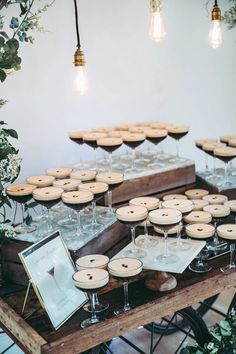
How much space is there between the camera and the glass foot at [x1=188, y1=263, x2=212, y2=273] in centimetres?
Result: 260

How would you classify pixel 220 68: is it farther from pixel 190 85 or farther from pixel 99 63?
pixel 99 63

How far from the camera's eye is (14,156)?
8.55ft

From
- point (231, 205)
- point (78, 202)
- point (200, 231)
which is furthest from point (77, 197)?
point (231, 205)

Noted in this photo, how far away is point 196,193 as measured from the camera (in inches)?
129

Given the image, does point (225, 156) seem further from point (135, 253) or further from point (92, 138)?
point (135, 253)

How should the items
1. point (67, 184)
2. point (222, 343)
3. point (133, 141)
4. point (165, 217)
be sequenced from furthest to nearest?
point (133, 141) < point (67, 184) < point (222, 343) < point (165, 217)

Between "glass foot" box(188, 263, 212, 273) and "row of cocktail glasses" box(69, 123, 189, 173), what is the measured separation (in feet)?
3.07

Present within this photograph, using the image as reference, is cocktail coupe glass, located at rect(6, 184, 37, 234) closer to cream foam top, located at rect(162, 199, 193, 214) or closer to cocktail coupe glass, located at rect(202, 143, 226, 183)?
cream foam top, located at rect(162, 199, 193, 214)

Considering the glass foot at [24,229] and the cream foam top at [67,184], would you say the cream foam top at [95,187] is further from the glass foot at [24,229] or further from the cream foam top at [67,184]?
the glass foot at [24,229]

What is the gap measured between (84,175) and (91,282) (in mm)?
1066

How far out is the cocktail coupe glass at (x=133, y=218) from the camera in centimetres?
252

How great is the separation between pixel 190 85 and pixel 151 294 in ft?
9.56

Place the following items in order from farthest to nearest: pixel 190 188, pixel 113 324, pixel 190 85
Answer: pixel 190 85, pixel 190 188, pixel 113 324

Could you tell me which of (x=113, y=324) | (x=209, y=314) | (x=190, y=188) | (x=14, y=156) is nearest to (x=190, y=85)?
(x=190, y=188)
